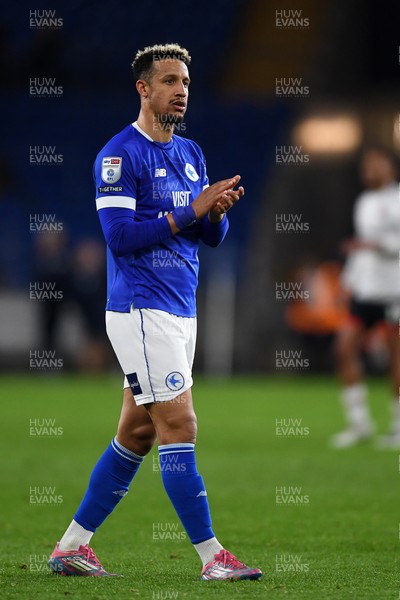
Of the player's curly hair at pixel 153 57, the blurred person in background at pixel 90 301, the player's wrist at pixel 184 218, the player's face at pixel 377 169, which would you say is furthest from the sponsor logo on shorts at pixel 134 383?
the blurred person in background at pixel 90 301

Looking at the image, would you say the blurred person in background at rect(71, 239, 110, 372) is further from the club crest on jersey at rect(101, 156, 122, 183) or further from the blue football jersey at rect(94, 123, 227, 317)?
the club crest on jersey at rect(101, 156, 122, 183)

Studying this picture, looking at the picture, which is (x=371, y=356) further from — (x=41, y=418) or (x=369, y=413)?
(x=41, y=418)

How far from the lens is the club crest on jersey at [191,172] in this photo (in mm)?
5332

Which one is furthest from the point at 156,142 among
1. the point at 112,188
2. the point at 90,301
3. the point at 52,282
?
the point at 90,301

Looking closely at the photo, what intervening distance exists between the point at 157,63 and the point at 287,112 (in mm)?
18101

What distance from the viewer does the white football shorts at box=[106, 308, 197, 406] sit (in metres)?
4.98

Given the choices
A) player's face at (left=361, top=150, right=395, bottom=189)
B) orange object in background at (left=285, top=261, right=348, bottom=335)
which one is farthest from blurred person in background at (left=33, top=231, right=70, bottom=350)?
player's face at (left=361, top=150, right=395, bottom=189)

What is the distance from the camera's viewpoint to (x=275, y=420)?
12.8m

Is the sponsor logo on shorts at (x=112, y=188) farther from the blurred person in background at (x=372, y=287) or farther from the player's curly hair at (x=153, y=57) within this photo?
the blurred person in background at (x=372, y=287)

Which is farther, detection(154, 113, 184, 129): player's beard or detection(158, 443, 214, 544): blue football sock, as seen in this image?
detection(154, 113, 184, 129): player's beard

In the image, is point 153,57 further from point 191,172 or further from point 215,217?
point 215,217

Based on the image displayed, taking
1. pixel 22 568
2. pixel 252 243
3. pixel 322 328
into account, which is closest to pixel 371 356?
pixel 322 328

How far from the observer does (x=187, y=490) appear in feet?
16.3

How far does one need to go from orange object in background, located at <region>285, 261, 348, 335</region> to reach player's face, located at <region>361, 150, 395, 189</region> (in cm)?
978
